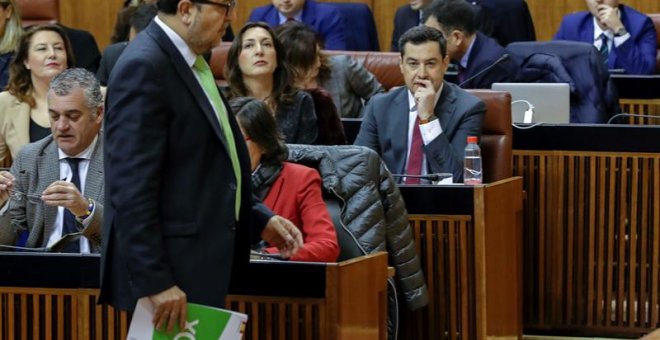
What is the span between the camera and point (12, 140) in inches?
190

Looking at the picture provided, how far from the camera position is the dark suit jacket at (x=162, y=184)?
99.8 inches

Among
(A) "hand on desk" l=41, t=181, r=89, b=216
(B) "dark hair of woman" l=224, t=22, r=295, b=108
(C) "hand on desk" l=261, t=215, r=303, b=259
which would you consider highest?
(B) "dark hair of woman" l=224, t=22, r=295, b=108

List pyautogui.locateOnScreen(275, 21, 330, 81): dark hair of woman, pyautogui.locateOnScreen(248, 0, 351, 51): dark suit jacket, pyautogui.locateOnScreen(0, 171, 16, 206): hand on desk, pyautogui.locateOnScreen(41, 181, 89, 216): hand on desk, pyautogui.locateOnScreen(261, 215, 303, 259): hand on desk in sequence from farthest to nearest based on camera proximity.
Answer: pyautogui.locateOnScreen(248, 0, 351, 51): dark suit jacket
pyautogui.locateOnScreen(275, 21, 330, 81): dark hair of woman
pyautogui.locateOnScreen(0, 171, 16, 206): hand on desk
pyautogui.locateOnScreen(41, 181, 89, 216): hand on desk
pyautogui.locateOnScreen(261, 215, 303, 259): hand on desk

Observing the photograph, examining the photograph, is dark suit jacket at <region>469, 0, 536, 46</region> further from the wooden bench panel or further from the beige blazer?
the beige blazer

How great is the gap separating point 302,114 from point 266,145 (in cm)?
110

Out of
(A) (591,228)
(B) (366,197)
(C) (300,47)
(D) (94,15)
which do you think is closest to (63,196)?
(B) (366,197)

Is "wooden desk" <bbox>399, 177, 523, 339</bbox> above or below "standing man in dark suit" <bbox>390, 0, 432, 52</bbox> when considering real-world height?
below

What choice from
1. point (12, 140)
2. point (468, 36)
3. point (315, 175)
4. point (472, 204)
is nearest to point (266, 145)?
point (315, 175)

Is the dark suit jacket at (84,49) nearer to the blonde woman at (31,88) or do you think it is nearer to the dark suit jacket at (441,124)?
the blonde woman at (31,88)

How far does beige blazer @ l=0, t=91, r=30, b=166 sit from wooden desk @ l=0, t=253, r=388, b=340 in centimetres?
158

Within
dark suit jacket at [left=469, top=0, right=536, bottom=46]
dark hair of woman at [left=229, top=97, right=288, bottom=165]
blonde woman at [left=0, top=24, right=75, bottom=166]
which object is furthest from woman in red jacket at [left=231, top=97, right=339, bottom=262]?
dark suit jacket at [left=469, top=0, right=536, bottom=46]

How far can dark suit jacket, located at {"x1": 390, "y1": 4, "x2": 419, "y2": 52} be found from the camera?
764cm

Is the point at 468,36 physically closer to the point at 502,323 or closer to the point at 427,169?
the point at 427,169

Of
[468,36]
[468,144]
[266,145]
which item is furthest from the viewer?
[468,36]
